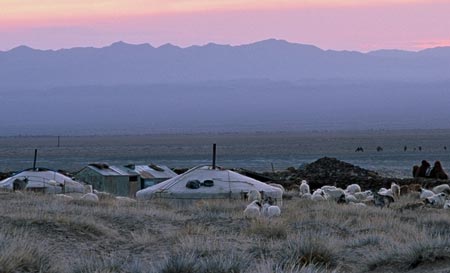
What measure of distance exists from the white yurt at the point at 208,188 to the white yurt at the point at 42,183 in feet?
9.68

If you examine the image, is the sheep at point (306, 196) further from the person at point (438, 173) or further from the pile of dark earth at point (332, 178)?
the person at point (438, 173)

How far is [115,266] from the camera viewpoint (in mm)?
11852

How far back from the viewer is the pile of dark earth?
43.4 metres

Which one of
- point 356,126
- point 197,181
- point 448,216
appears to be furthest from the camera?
point 356,126

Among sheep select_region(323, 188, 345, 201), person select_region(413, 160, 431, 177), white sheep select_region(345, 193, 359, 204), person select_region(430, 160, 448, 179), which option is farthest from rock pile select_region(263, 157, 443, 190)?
white sheep select_region(345, 193, 359, 204)

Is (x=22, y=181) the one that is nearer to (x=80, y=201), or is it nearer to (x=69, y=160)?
(x=80, y=201)

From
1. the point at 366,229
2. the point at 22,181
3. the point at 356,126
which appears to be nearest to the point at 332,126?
the point at 356,126

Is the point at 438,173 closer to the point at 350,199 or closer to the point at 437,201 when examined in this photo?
the point at 350,199

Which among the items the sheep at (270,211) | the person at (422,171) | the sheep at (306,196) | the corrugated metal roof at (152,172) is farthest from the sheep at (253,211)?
the person at (422,171)

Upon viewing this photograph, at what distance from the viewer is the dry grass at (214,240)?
12.1 m

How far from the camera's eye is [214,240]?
15711 millimetres

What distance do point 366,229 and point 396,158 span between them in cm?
5888

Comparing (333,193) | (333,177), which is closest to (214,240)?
(333,193)

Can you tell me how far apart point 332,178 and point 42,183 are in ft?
56.1
